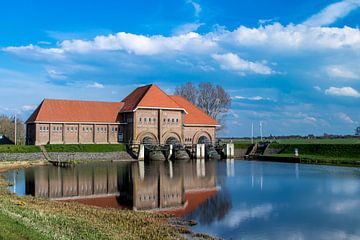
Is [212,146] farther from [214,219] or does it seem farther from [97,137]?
[214,219]

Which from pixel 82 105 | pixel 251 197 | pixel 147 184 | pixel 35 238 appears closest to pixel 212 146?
pixel 82 105

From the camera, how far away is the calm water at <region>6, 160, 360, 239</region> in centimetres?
1553

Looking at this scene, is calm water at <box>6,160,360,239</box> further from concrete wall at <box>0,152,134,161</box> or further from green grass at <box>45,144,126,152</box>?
green grass at <box>45,144,126,152</box>

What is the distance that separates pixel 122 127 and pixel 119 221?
41660 millimetres

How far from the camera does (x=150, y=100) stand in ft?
181

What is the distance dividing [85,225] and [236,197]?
1091 cm

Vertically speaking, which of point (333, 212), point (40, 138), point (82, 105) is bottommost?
point (333, 212)

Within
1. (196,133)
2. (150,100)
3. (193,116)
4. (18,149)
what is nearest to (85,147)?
(18,149)

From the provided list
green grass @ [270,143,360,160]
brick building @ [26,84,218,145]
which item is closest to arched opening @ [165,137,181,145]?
brick building @ [26,84,218,145]

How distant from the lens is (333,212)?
18.4 metres

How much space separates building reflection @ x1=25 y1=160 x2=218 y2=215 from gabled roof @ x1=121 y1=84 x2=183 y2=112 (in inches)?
785

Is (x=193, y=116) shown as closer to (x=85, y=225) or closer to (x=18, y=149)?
(x=18, y=149)

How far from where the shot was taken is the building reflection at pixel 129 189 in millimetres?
21297

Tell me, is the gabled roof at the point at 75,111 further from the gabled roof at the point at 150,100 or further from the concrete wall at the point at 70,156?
the concrete wall at the point at 70,156
